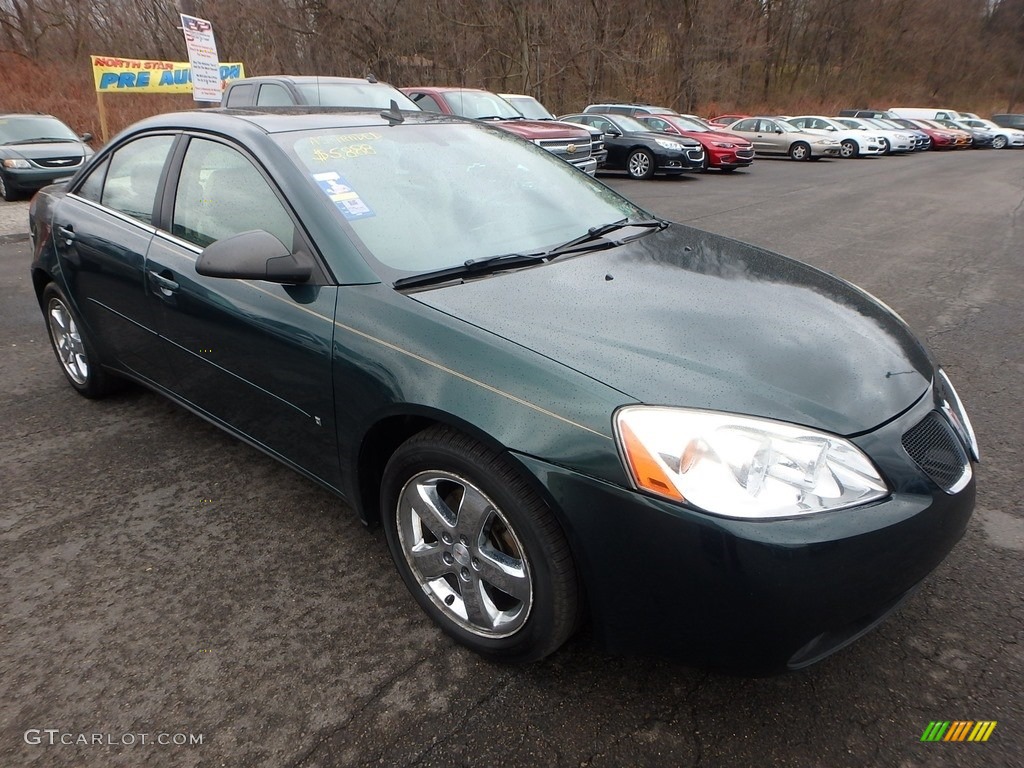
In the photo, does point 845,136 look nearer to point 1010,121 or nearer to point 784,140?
point 784,140

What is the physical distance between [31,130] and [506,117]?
327 inches

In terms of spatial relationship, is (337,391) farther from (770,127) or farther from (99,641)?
(770,127)

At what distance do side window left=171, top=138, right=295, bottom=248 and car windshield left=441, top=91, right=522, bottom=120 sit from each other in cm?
918

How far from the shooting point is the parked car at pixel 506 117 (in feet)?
37.6

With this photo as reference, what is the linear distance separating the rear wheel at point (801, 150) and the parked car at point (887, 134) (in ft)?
13.0

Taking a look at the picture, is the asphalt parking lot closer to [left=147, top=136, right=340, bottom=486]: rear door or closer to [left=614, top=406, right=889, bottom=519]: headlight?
[left=147, top=136, right=340, bottom=486]: rear door

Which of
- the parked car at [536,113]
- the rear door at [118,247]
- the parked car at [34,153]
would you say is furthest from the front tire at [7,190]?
the rear door at [118,247]

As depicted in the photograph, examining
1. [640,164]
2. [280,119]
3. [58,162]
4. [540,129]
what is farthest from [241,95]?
[640,164]

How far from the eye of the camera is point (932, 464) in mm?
1875

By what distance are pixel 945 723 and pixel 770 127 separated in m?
24.3

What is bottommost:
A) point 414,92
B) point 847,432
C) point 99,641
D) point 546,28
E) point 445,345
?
point 99,641

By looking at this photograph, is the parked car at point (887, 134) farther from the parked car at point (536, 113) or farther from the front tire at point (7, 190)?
the front tire at point (7, 190)

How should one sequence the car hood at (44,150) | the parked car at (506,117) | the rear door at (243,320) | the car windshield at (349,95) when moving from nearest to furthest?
the rear door at (243,320) → the car windshield at (349,95) → the car hood at (44,150) → the parked car at (506,117)

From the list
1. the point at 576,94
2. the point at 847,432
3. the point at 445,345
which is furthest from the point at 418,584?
the point at 576,94
